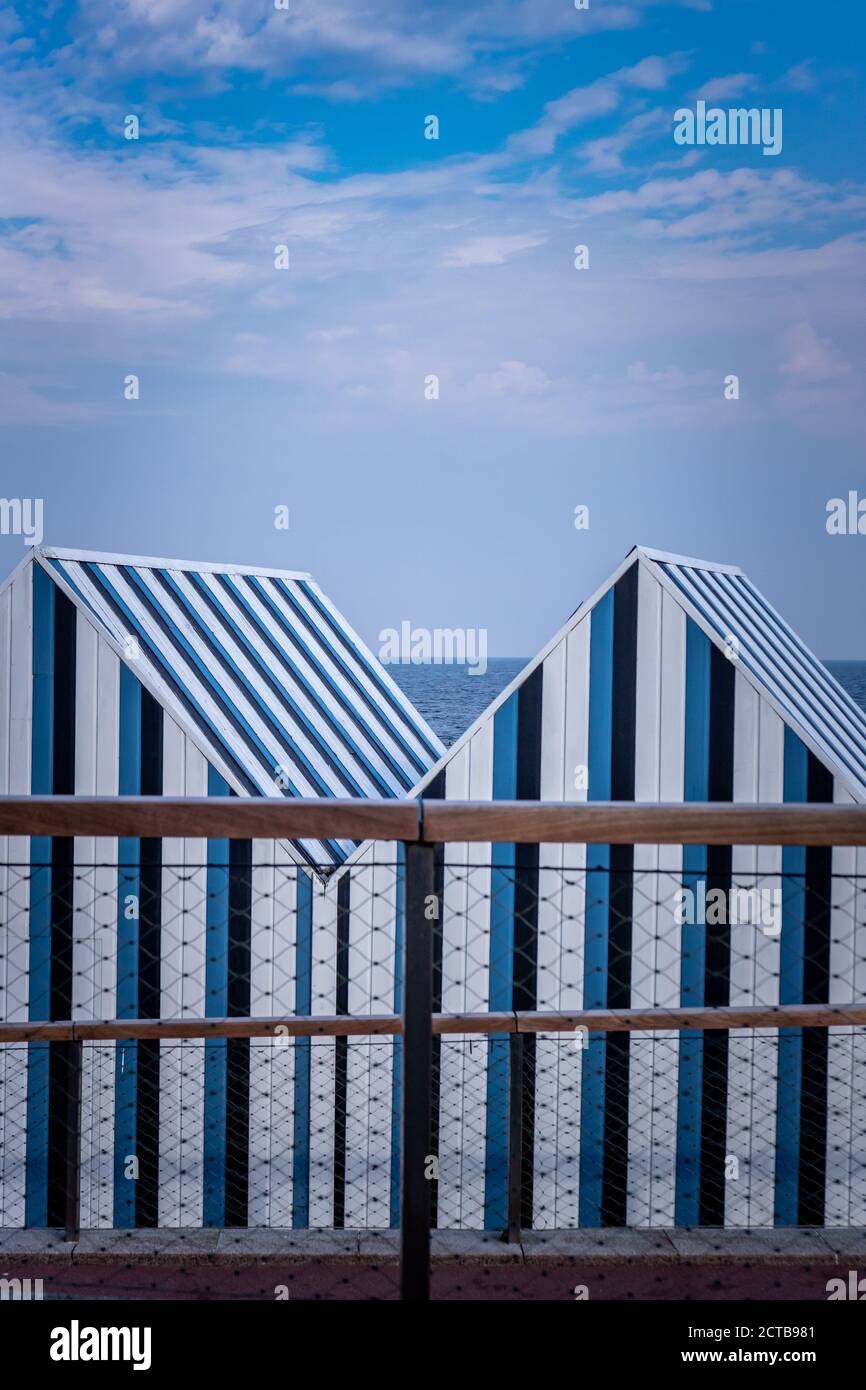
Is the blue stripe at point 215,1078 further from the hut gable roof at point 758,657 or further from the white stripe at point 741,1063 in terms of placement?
the white stripe at point 741,1063

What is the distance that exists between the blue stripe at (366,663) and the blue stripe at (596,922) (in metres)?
2.10

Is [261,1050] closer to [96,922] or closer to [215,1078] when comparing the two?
[215,1078]

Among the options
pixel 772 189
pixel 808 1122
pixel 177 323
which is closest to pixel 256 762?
pixel 808 1122

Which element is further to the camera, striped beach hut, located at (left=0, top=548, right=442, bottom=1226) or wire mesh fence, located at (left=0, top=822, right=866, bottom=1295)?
striped beach hut, located at (left=0, top=548, right=442, bottom=1226)

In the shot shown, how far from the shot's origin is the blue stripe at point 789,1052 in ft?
13.5

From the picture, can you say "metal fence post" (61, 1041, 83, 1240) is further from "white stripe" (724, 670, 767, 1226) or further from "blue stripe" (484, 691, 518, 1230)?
"white stripe" (724, 670, 767, 1226)

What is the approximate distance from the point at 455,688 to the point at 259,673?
101 ft

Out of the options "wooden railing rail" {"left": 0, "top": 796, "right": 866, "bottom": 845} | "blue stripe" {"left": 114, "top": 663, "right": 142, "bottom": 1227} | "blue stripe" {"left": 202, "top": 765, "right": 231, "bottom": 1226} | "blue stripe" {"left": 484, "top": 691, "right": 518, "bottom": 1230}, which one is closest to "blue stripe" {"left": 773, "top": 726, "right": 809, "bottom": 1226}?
"blue stripe" {"left": 484, "top": 691, "right": 518, "bottom": 1230}

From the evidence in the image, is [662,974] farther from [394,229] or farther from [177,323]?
[177,323]

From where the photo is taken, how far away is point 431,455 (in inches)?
449

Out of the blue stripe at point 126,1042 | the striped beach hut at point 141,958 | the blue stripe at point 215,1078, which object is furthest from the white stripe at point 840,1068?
the blue stripe at point 126,1042

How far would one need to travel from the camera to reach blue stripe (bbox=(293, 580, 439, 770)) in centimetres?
637

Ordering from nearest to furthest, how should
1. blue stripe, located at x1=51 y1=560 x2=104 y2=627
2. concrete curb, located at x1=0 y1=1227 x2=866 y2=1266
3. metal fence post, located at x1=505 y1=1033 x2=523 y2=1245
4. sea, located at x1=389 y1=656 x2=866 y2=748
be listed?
concrete curb, located at x1=0 y1=1227 x2=866 y2=1266 < metal fence post, located at x1=505 y1=1033 x2=523 y2=1245 < blue stripe, located at x1=51 y1=560 x2=104 y2=627 < sea, located at x1=389 y1=656 x2=866 y2=748

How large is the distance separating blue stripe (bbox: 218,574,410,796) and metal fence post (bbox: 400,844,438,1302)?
3.87 metres
